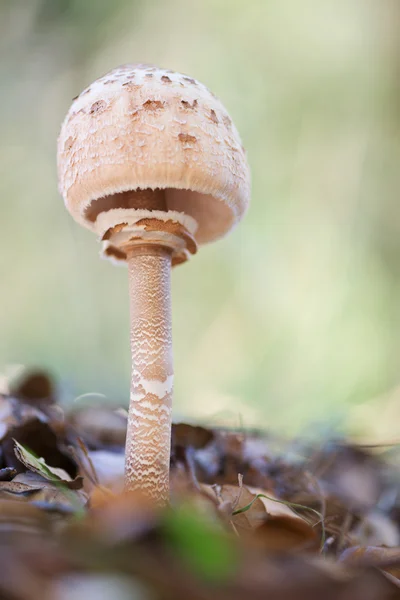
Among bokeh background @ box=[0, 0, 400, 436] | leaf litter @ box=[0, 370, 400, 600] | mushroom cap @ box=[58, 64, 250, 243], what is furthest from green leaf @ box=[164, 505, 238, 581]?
bokeh background @ box=[0, 0, 400, 436]

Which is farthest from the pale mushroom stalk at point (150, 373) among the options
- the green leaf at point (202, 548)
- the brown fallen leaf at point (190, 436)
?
the green leaf at point (202, 548)

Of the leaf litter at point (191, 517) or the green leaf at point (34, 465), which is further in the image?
the green leaf at point (34, 465)

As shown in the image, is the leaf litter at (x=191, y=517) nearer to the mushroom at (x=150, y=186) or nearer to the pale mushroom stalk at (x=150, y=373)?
the pale mushroom stalk at (x=150, y=373)

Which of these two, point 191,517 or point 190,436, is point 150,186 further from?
point 190,436

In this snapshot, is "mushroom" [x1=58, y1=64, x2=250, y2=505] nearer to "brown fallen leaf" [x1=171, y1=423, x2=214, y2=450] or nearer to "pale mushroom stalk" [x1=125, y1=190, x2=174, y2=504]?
"pale mushroom stalk" [x1=125, y1=190, x2=174, y2=504]

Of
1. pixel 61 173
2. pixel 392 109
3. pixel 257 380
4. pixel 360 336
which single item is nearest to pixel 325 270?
pixel 360 336

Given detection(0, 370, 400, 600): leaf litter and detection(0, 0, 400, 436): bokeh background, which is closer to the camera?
detection(0, 370, 400, 600): leaf litter

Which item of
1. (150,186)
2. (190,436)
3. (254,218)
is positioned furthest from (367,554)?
(254,218)

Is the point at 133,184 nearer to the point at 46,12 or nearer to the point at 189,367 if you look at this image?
the point at 189,367
